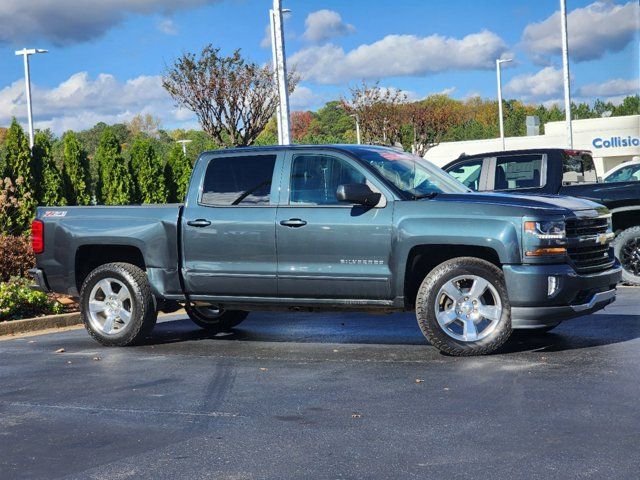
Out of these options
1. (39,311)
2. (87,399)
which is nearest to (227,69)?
(39,311)

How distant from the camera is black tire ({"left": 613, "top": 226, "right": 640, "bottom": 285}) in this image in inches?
533

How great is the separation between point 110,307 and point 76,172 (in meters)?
16.7

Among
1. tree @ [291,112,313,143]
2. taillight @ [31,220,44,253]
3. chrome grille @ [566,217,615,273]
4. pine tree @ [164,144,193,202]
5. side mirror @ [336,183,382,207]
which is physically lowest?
chrome grille @ [566,217,615,273]

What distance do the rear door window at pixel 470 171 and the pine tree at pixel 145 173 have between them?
55.7 feet

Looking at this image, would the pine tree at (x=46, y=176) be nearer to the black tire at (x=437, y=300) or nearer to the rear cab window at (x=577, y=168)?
the rear cab window at (x=577, y=168)

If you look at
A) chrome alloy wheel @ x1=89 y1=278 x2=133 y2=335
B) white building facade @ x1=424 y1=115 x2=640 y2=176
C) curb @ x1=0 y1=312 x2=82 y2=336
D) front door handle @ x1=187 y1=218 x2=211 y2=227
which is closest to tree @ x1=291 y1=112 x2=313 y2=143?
white building facade @ x1=424 y1=115 x2=640 y2=176

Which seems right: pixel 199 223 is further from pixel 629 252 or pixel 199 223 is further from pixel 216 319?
pixel 629 252

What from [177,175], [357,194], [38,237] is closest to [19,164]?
[177,175]

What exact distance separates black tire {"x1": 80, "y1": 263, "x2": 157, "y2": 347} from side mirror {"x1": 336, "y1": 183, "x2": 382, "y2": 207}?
8.36 ft

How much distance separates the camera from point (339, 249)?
884 centimetres

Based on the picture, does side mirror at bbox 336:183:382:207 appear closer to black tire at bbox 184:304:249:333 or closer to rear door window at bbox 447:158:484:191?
black tire at bbox 184:304:249:333

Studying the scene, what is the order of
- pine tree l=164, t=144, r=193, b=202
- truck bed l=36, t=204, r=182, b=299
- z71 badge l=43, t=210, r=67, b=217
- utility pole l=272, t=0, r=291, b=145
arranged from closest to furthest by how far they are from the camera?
truck bed l=36, t=204, r=182, b=299 < z71 badge l=43, t=210, r=67, b=217 < utility pole l=272, t=0, r=291, b=145 < pine tree l=164, t=144, r=193, b=202

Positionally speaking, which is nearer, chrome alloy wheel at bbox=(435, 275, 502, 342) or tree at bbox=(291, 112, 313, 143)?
chrome alloy wheel at bbox=(435, 275, 502, 342)

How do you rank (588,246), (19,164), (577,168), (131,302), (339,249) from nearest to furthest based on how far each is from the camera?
(588,246) < (339,249) < (131,302) < (577,168) < (19,164)
